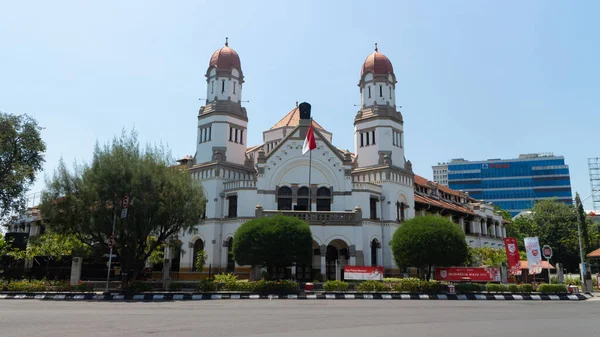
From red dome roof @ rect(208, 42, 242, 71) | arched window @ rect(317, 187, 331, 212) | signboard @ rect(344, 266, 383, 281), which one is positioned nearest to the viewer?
signboard @ rect(344, 266, 383, 281)

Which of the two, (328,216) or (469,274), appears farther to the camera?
(328,216)

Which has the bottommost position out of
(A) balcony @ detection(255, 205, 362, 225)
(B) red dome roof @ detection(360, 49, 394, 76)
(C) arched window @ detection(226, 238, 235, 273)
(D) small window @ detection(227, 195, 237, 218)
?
(C) arched window @ detection(226, 238, 235, 273)

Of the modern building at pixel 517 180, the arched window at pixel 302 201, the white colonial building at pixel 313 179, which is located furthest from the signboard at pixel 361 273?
the modern building at pixel 517 180

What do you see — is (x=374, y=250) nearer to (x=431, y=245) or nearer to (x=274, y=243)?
(x=431, y=245)

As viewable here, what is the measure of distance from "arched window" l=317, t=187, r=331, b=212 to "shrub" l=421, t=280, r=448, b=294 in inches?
572

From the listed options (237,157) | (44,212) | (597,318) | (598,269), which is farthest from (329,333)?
(598,269)

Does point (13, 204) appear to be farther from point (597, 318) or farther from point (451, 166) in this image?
point (451, 166)

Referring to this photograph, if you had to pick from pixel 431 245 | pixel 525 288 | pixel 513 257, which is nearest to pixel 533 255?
pixel 513 257

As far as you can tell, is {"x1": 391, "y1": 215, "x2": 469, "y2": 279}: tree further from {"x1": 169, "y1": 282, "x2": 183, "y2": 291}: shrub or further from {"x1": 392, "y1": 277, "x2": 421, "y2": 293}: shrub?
{"x1": 169, "y1": 282, "x2": 183, "y2": 291}: shrub

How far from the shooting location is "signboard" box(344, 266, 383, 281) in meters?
35.3

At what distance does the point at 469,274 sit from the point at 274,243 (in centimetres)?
1528

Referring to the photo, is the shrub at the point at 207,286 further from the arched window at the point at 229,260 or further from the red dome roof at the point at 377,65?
the red dome roof at the point at 377,65

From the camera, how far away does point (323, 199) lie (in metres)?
45.2

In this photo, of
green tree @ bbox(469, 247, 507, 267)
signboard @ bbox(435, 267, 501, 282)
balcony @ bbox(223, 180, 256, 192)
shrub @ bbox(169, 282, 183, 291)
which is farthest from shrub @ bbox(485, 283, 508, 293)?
shrub @ bbox(169, 282, 183, 291)
